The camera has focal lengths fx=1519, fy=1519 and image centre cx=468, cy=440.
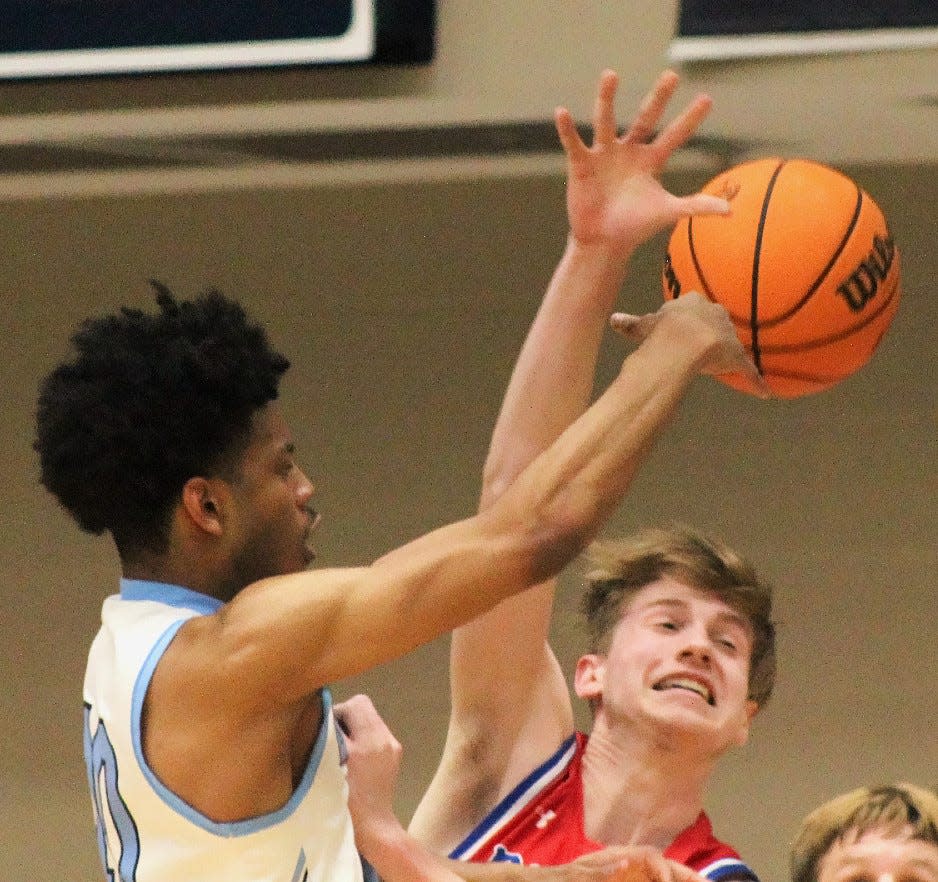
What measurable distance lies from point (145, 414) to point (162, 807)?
440mm

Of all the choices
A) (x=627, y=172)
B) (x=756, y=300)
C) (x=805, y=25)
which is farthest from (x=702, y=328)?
(x=805, y=25)

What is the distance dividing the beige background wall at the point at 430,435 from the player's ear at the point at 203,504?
2.50 metres

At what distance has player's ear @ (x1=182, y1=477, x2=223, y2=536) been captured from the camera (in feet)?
5.75

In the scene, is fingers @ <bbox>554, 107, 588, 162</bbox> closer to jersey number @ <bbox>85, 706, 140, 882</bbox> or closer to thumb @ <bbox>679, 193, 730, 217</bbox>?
thumb @ <bbox>679, 193, 730, 217</bbox>

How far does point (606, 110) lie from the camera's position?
186cm

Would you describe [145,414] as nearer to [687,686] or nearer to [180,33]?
[687,686]

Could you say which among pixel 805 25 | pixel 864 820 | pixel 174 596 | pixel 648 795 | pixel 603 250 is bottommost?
pixel 864 820

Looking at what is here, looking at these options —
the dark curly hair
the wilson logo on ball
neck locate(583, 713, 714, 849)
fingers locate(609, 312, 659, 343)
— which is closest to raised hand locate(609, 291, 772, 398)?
fingers locate(609, 312, 659, 343)

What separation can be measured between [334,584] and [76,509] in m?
0.37

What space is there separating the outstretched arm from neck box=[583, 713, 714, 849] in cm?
13

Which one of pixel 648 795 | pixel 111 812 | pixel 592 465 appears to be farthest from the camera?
pixel 648 795

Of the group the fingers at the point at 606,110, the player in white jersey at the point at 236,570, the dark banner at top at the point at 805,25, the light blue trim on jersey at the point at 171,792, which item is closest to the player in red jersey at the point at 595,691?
the fingers at the point at 606,110

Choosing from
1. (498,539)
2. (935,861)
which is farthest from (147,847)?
(935,861)

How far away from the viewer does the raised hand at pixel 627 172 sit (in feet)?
6.07
